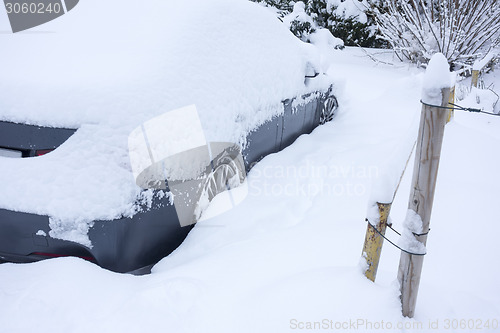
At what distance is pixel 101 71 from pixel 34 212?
0.83 m

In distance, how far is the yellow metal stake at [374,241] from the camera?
5.72 feet

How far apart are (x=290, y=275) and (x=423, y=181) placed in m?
0.85

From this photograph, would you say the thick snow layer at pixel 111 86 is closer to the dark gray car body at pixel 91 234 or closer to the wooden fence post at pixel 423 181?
the dark gray car body at pixel 91 234

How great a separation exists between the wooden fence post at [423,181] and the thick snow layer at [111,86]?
131 cm

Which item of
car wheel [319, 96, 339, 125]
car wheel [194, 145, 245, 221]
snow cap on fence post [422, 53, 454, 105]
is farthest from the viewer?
car wheel [319, 96, 339, 125]

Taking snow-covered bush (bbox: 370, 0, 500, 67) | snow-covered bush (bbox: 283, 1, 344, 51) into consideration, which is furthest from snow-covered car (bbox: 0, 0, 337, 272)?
snow-covered bush (bbox: 283, 1, 344, 51)

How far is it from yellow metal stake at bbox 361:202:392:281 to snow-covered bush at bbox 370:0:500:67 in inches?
293

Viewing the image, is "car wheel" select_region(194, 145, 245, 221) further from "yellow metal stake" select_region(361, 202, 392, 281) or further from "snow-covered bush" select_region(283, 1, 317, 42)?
"snow-covered bush" select_region(283, 1, 317, 42)

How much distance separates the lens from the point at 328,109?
5.12 m

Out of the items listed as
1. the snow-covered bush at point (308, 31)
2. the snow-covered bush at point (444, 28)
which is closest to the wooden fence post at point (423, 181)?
the snow-covered bush at point (444, 28)

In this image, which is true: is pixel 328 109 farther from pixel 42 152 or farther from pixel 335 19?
pixel 335 19

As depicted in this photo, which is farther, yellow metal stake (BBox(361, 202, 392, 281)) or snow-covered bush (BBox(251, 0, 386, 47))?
snow-covered bush (BBox(251, 0, 386, 47))

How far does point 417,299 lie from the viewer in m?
1.93

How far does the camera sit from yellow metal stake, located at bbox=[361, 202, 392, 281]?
5.72 ft
